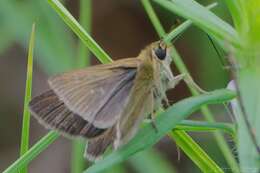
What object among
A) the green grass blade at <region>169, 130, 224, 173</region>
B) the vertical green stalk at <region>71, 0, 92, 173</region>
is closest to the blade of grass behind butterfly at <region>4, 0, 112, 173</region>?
the green grass blade at <region>169, 130, 224, 173</region>

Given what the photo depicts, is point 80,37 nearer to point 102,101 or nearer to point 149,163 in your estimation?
point 102,101

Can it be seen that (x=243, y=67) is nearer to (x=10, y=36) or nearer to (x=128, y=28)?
(x=10, y=36)

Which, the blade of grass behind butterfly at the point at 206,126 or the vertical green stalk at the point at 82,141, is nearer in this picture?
the blade of grass behind butterfly at the point at 206,126

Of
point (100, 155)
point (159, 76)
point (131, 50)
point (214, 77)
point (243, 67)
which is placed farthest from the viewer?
point (131, 50)

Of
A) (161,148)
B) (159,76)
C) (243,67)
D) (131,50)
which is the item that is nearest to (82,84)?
(159,76)

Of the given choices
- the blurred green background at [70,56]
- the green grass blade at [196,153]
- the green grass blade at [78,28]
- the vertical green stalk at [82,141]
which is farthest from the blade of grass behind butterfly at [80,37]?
the blurred green background at [70,56]

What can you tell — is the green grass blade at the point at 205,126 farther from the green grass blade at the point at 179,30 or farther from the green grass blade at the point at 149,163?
the green grass blade at the point at 149,163

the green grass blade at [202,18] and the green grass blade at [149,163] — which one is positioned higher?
the green grass blade at [202,18]
